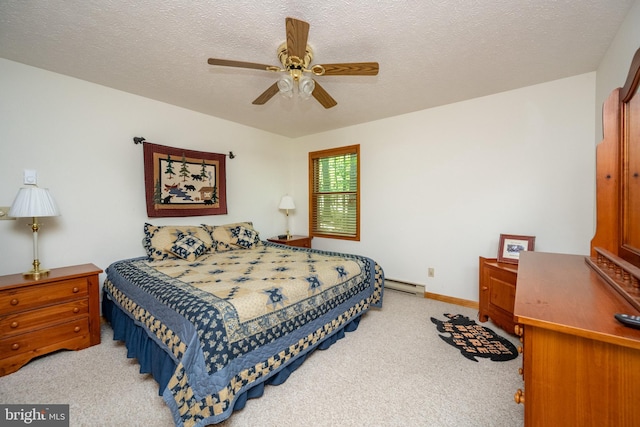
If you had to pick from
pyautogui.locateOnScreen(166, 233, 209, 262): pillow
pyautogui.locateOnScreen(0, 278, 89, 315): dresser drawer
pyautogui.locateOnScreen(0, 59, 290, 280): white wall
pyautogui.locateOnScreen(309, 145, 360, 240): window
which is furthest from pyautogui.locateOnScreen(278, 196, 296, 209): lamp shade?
pyautogui.locateOnScreen(0, 278, 89, 315): dresser drawer

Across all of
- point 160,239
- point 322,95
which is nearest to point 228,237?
point 160,239

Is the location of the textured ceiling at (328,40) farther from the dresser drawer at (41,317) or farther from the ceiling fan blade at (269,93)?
the dresser drawer at (41,317)

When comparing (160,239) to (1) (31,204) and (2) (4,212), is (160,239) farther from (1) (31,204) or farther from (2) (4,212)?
(2) (4,212)

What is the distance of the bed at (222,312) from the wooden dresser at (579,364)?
131 centimetres

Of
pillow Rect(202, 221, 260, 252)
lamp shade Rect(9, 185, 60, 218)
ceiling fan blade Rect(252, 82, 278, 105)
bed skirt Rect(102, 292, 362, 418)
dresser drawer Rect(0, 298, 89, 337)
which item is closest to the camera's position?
bed skirt Rect(102, 292, 362, 418)

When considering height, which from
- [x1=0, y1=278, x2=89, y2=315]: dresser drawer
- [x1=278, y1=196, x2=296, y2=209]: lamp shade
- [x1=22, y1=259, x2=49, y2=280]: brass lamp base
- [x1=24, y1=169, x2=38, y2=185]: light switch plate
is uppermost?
[x1=24, y1=169, x2=38, y2=185]: light switch plate

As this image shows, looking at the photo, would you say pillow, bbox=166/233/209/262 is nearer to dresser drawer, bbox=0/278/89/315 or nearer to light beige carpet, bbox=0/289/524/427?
dresser drawer, bbox=0/278/89/315

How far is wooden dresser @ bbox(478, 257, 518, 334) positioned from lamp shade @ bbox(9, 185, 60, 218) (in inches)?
152

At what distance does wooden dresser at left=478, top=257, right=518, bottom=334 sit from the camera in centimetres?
227

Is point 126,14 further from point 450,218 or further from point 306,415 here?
point 450,218

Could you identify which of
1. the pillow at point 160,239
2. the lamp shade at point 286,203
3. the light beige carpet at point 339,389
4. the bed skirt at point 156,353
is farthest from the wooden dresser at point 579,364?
the lamp shade at point 286,203

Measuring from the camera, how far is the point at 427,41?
74.2 inches

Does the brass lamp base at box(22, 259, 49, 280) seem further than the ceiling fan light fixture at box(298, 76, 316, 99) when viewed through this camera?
Yes

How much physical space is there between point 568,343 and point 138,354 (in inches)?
96.5
